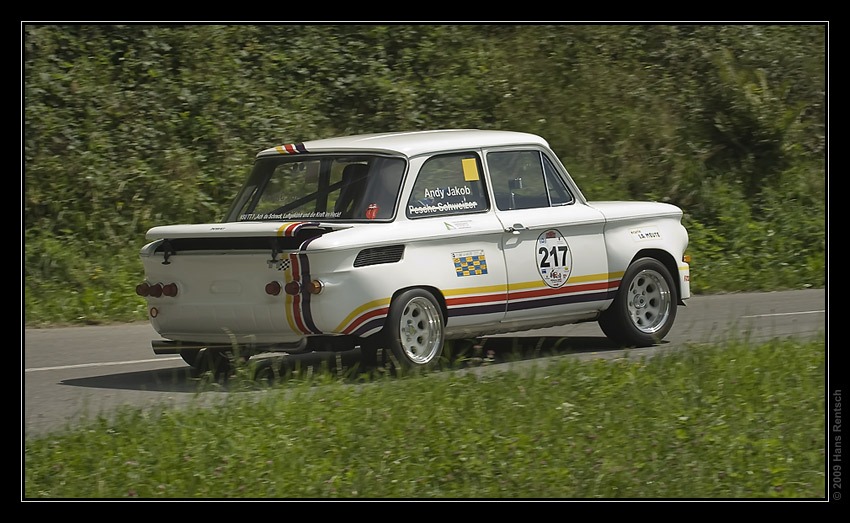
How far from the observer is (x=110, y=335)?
1250cm

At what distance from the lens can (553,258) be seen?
1049 centimetres

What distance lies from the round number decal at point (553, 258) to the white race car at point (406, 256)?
12mm

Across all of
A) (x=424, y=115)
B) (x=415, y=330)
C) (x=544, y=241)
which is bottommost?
(x=415, y=330)

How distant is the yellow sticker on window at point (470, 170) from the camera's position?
33.9ft

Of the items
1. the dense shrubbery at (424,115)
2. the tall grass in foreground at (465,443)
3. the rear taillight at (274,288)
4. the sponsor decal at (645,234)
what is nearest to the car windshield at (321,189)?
the rear taillight at (274,288)

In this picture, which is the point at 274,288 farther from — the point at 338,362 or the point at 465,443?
the point at 465,443

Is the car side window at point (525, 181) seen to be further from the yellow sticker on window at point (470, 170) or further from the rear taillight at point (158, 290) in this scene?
the rear taillight at point (158, 290)

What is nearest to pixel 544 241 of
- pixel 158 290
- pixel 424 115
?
pixel 158 290

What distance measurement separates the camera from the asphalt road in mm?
9047

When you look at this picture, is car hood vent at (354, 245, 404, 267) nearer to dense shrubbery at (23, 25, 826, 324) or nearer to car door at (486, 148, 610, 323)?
car door at (486, 148, 610, 323)

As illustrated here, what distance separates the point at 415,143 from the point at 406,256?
3.73 ft

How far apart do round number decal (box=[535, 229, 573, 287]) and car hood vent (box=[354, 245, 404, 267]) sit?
57.3 inches

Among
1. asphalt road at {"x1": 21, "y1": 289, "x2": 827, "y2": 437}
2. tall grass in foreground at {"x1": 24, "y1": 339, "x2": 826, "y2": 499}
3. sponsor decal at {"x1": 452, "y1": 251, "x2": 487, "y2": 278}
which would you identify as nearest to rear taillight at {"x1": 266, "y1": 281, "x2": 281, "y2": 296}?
tall grass in foreground at {"x1": 24, "y1": 339, "x2": 826, "y2": 499}

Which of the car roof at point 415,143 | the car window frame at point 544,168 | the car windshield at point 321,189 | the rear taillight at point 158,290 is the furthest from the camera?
the car window frame at point 544,168
